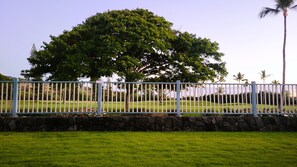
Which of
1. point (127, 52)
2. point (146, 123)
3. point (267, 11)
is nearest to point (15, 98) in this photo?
point (146, 123)

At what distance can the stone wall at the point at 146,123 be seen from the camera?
21.6ft

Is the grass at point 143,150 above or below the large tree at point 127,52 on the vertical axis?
below

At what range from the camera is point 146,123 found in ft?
22.8

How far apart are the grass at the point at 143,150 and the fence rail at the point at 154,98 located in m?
1.02

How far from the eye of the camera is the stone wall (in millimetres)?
6598

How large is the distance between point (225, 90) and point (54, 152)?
4.84 metres

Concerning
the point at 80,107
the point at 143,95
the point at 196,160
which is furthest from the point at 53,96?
the point at 196,160

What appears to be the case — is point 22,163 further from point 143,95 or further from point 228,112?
point 228,112

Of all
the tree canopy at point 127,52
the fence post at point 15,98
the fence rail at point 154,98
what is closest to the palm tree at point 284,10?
the tree canopy at point 127,52

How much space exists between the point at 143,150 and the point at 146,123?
Result: 2331 millimetres

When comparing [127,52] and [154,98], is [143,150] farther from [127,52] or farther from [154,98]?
[127,52]

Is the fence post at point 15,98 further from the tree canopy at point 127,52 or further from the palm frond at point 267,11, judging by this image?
the palm frond at point 267,11

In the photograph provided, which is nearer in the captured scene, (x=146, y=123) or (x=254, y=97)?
(x=146, y=123)

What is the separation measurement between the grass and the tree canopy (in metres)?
5.08
